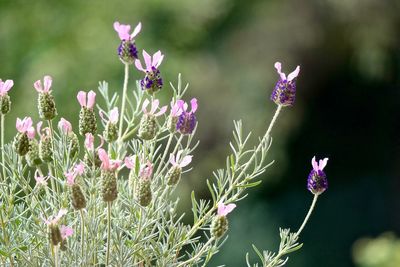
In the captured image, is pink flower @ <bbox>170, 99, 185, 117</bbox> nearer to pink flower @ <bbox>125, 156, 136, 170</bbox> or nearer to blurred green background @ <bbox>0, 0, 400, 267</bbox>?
pink flower @ <bbox>125, 156, 136, 170</bbox>

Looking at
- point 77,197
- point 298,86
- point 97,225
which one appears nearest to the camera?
point 77,197

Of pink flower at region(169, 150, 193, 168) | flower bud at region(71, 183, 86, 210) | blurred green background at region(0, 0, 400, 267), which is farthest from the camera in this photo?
blurred green background at region(0, 0, 400, 267)

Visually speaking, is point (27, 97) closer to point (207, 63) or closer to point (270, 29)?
point (207, 63)

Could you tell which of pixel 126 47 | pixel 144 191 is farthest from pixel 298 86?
pixel 144 191

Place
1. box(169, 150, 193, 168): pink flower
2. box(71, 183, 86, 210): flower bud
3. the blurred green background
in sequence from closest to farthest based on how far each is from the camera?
box(71, 183, 86, 210): flower bud, box(169, 150, 193, 168): pink flower, the blurred green background

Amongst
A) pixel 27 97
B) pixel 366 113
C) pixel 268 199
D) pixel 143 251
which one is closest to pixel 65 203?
pixel 143 251

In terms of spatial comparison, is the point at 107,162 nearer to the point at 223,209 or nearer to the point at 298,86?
the point at 223,209

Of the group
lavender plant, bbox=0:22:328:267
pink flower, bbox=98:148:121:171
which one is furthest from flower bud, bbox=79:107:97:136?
pink flower, bbox=98:148:121:171
